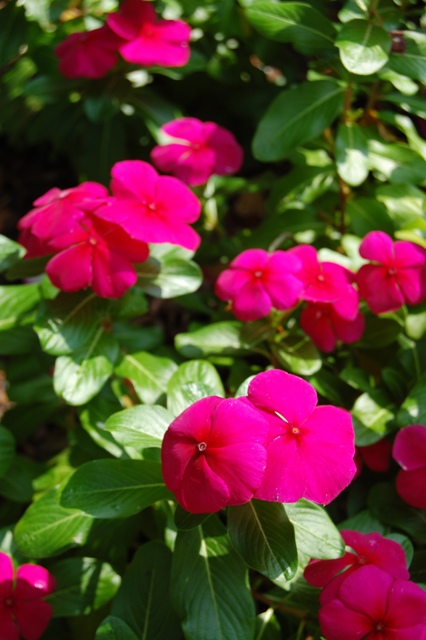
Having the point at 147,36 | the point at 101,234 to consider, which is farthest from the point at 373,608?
the point at 147,36

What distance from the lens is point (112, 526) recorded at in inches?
58.4

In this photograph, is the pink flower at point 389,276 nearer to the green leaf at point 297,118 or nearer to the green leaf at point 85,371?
the green leaf at point 297,118

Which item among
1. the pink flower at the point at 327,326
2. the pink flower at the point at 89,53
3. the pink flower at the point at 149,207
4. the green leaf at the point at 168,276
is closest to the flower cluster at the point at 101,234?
the pink flower at the point at 149,207

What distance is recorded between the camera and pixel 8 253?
1490 mm

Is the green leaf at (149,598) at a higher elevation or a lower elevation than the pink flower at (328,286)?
lower

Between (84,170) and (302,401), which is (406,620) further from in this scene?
(84,170)

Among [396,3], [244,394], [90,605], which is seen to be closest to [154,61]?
[396,3]

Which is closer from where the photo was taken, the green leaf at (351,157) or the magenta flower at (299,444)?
the magenta flower at (299,444)

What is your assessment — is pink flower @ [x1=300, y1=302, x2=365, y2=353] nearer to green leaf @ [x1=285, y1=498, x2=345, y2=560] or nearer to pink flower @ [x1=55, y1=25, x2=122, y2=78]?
green leaf @ [x1=285, y1=498, x2=345, y2=560]

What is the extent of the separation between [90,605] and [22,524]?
0.77ft

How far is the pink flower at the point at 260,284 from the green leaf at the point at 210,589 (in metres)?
0.50

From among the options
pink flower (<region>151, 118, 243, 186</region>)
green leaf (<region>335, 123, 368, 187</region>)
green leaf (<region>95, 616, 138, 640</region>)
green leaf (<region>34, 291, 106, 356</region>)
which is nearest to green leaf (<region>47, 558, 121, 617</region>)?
green leaf (<region>95, 616, 138, 640</region>)

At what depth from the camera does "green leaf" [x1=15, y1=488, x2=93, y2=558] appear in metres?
1.39

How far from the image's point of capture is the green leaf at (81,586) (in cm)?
146
